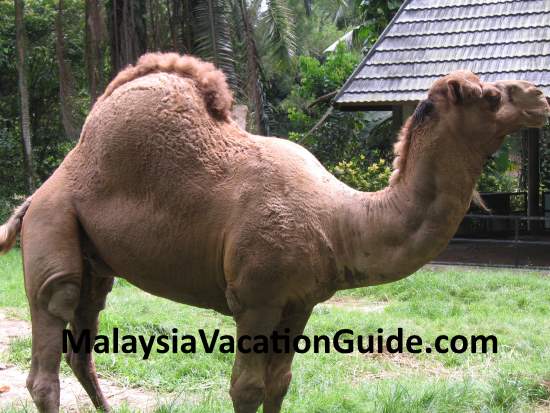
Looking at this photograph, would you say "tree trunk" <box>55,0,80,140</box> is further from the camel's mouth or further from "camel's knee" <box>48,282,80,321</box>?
the camel's mouth

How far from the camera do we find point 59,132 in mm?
16594

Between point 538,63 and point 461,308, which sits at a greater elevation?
point 538,63

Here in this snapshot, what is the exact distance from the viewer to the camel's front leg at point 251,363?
3332 millimetres

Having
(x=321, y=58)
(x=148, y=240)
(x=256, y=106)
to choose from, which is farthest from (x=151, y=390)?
(x=321, y=58)

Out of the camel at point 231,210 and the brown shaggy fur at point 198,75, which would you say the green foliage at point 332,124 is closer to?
the brown shaggy fur at point 198,75

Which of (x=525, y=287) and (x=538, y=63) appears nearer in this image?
(x=525, y=287)

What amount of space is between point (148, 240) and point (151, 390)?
2.34 metres

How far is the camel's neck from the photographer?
3080mm

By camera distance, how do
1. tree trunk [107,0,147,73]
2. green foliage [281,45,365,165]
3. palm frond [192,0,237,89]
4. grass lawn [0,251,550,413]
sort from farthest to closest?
green foliage [281,45,365,165]
palm frond [192,0,237,89]
tree trunk [107,0,147,73]
grass lawn [0,251,550,413]

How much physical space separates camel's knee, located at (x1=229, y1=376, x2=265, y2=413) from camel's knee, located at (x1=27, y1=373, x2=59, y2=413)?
1006 millimetres

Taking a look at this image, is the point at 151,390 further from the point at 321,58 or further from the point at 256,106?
the point at 321,58

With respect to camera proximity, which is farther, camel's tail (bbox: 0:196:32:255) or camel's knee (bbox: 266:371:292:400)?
camel's tail (bbox: 0:196:32:255)

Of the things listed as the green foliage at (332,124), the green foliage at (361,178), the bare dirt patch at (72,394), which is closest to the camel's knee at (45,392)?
the bare dirt patch at (72,394)

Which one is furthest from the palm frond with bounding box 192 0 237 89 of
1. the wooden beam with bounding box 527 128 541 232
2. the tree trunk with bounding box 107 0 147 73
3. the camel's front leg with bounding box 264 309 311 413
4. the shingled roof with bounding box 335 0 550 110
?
the wooden beam with bounding box 527 128 541 232
